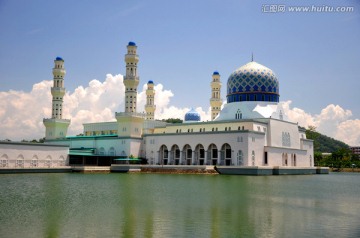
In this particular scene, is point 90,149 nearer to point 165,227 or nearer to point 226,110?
point 226,110

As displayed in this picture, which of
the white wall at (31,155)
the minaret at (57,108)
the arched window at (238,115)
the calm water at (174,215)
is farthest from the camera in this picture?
the minaret at (57,108)

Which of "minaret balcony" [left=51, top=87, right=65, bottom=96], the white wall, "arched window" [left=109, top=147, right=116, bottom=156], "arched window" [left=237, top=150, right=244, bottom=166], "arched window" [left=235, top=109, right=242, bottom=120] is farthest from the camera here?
"minaret balcony" [left=51, top=87, right=65, bottom=96]

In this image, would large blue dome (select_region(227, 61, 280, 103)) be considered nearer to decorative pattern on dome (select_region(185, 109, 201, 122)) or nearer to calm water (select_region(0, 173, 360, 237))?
decorative pattern on dome (select_region(185, 109, 201, 122))

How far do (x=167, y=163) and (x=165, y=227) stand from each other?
47512 mm

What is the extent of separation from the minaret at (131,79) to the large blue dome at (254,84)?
14.3 m

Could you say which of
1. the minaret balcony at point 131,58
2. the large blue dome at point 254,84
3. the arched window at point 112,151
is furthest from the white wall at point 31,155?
the large blue dome at point 254,84

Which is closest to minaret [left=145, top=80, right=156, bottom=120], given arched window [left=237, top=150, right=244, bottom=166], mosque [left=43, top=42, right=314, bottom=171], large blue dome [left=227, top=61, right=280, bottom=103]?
mosque [left=43, top=42, right=314, bottom=171]

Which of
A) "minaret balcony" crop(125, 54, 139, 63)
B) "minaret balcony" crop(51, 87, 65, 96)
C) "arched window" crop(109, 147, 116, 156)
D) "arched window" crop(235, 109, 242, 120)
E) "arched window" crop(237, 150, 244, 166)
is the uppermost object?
"minaret balcony" crop(125, 54, 139, 63)

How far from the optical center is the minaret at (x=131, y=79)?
64.5 metres

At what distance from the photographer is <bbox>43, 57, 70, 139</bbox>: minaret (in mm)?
69812

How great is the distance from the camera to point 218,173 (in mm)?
53938

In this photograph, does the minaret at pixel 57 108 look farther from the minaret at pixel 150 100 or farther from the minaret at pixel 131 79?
the minaret at pixel 150 100

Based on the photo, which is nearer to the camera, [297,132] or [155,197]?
[155,197]

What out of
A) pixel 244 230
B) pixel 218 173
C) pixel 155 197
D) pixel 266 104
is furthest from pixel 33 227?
pixel 266 104
